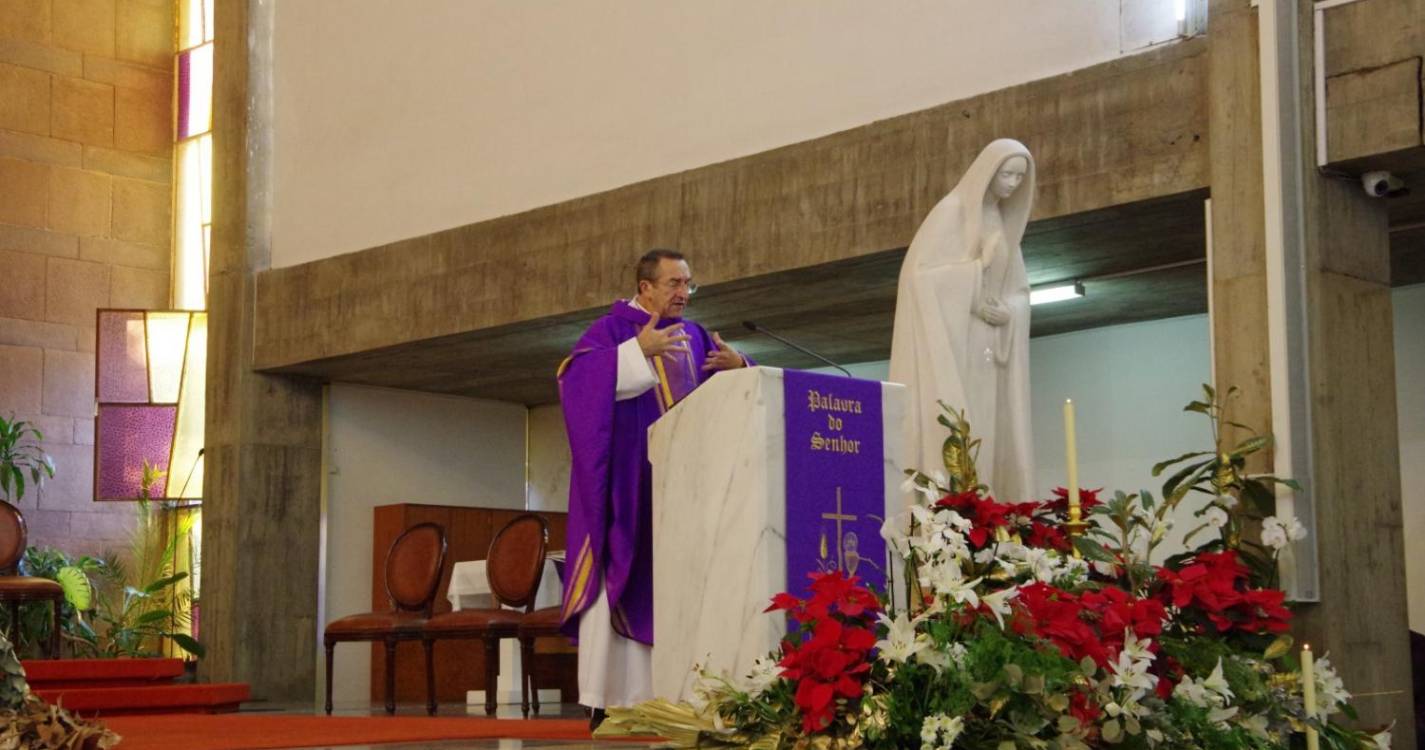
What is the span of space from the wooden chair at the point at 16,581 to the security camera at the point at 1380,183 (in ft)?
22.2

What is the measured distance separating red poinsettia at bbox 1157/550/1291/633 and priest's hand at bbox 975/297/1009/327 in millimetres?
1682

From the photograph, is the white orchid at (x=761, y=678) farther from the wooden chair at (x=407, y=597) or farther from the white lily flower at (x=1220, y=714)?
the wooden chair at (x=407, y=597)

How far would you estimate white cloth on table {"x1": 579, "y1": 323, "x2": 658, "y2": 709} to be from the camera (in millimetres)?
5258

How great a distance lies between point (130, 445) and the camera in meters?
11.1

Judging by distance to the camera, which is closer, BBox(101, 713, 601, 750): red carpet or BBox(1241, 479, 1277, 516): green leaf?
BBox(1241, 479, 1277, 516): green leaf

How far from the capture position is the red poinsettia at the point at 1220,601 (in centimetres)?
353

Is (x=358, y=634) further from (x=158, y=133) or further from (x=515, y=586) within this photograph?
(x=158, y=133)

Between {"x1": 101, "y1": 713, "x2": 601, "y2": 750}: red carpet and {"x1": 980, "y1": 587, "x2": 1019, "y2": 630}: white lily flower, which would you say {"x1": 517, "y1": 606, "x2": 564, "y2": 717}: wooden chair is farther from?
{"x1": 980, "y1": 587, "x2": 1019, "y2": 630}: white lily flower

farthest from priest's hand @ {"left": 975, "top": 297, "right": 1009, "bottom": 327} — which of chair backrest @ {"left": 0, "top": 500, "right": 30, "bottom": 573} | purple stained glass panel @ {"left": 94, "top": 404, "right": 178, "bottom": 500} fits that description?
purple stained glass panel @ {"left": 94, "top": 404, "right": 178, "bottom": 500}

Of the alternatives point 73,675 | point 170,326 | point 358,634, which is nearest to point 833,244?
point 358,634

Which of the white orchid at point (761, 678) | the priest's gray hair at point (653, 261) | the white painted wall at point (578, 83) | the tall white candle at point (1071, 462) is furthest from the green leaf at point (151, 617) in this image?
the tall white candle at point (1071, 462)

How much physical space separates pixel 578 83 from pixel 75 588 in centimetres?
478

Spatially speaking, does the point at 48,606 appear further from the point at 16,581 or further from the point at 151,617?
the point at 16,581

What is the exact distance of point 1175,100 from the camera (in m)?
6.21
